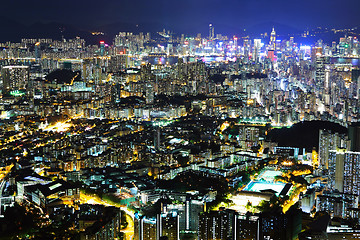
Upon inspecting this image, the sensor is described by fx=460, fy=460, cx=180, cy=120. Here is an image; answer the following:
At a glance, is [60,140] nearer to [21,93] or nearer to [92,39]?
[21,93]

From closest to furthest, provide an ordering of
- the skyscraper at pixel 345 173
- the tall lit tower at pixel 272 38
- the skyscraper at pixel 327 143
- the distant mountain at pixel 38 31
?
the skyscraper at pixel 345 173
the skyscraper at pixel 327 143
the distant mountain at pixel 38 31
the tall lit tower at pixel 272 38

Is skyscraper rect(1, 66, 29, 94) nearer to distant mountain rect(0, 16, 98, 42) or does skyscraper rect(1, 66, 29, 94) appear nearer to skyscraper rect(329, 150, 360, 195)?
distant mountain rect(0, 16, 98, 42)

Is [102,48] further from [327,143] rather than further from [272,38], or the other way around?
[327,143]

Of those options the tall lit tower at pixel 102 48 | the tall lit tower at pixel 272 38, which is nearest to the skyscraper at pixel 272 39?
the tall lit tower at pixel 272 38

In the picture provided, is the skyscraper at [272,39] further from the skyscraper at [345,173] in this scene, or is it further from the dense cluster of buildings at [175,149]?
the skyscraper at [345,173]

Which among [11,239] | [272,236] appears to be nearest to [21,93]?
[11,239]

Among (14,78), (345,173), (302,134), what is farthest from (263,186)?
(14,78)
